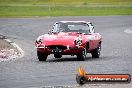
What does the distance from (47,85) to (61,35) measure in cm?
840

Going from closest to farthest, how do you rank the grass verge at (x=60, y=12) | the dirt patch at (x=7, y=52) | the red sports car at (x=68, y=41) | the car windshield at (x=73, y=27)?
the red sports car at (x=68, y=41)
the dirt patch at (x=7, y=52)
the car windshield at (x=73, y=27)
the grass verge at (x=60, y=12)

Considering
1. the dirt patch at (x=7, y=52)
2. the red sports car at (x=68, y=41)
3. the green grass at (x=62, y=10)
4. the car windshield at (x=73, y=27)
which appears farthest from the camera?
the green grass at (x=62, y=10)

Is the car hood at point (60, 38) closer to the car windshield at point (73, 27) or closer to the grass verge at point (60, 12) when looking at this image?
the car windshield at point (73, 27)

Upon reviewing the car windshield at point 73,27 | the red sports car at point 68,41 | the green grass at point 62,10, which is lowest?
the green grass at point 62,10

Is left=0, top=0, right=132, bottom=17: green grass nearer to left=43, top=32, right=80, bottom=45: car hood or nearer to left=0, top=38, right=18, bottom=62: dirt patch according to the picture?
left=0, top=38, right=18, bottom=62: dirt patch

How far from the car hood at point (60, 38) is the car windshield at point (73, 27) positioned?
0.75 m

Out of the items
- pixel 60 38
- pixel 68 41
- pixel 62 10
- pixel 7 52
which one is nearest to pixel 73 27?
pixel 60 38

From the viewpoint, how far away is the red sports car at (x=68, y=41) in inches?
837

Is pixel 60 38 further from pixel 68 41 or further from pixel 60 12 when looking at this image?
pixel 60 12

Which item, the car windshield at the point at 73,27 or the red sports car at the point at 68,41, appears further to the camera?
the car windshield at the point at 73,27

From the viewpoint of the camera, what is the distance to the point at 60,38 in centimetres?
2159

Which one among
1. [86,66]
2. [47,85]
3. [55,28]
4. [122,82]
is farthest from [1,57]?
[122,82]

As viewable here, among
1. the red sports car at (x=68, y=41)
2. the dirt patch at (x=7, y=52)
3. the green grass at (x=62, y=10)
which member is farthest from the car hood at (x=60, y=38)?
the green grass at (x=62, y=10)

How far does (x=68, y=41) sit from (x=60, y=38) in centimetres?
33
